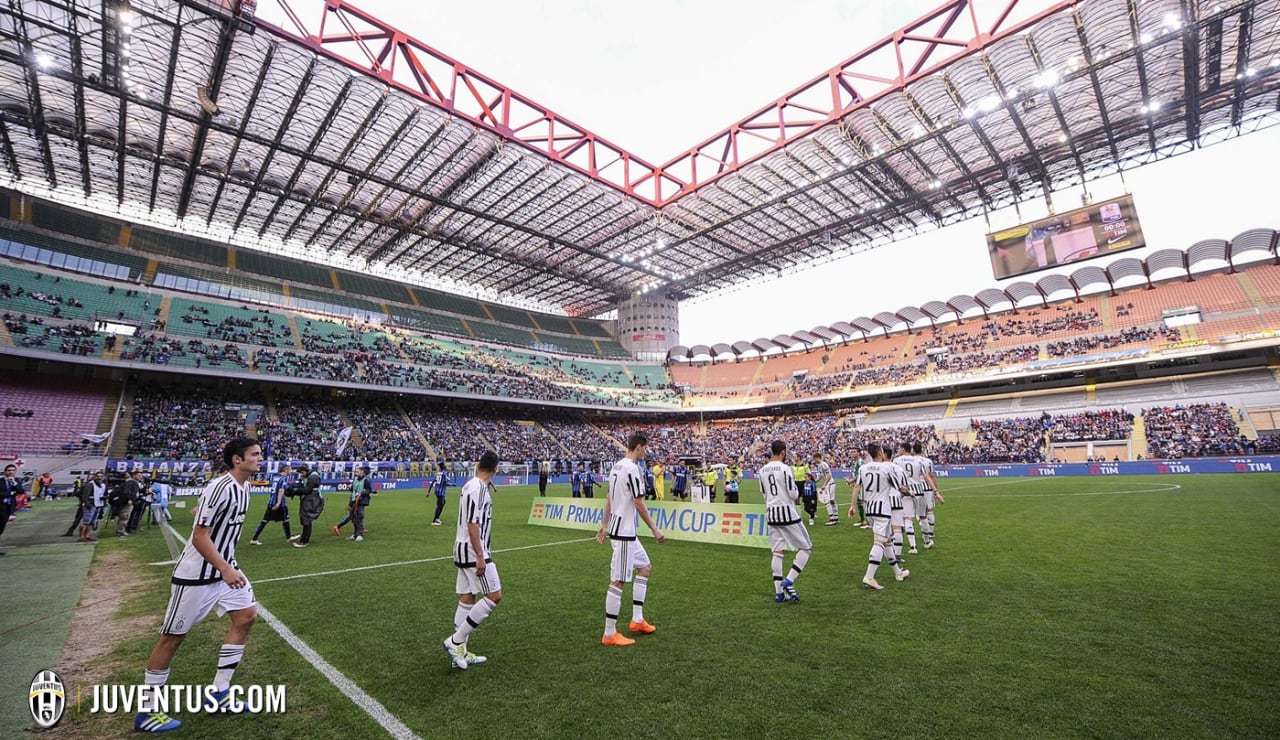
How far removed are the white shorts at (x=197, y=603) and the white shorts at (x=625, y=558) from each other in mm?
3162

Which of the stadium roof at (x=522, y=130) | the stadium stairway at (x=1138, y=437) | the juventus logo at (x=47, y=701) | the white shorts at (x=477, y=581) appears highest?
the stadium roof at (x=522, y=130)

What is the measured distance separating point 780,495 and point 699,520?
5.38 m

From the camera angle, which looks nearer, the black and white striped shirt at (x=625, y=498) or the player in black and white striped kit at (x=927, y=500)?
the black and white striped shirt at (x=625, y=498)

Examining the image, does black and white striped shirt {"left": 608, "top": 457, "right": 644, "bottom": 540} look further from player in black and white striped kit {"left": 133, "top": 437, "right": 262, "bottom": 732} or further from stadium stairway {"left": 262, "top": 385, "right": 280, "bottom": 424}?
stadium stairway {"left": 262, "top": 385, "right": 280, "bottom": 424}

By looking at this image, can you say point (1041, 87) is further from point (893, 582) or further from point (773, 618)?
point (773, 618)

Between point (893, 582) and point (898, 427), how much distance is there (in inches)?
1621

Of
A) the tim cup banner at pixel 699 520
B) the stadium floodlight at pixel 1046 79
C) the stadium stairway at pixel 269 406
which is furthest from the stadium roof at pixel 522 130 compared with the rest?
the tim cup banner at pixel 699 520

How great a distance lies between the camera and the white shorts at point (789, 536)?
22.2 feet

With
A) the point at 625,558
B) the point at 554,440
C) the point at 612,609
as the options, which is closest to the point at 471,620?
the point at 612,609

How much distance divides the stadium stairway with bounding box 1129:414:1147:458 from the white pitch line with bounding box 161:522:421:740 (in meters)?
42.3

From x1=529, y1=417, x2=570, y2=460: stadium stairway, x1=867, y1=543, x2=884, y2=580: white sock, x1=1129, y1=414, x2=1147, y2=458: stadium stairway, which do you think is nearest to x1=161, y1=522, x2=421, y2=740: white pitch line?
x1=867, y1=543, x2=884, y2=580: white sock

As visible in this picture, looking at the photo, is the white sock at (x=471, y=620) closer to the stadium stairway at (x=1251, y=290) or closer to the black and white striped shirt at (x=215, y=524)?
the black and white striped shirt at (x=215, y=524)

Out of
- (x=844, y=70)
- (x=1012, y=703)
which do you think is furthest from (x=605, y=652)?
(x=844, y=70)

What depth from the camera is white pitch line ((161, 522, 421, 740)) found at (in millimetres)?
3635
